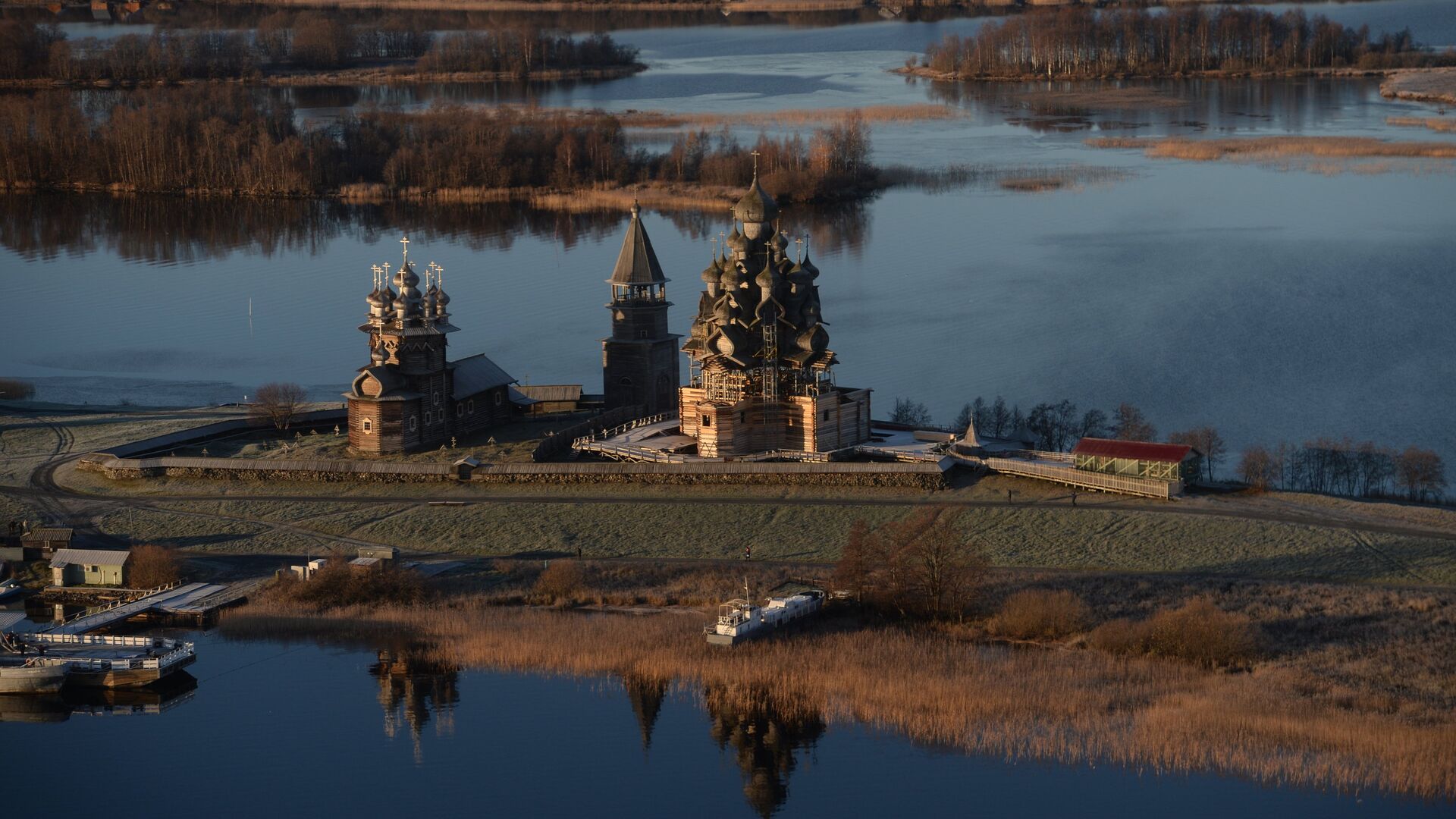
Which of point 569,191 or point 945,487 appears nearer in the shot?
point 945,487

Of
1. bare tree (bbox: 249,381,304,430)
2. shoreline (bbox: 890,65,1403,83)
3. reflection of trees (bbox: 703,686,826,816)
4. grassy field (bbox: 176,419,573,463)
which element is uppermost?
shoreline (bbox: 890,65,1403,83)

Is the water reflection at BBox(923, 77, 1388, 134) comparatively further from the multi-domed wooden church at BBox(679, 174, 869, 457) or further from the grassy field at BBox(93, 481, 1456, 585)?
the grassy field at BBox(93, 481, 1456, 585)

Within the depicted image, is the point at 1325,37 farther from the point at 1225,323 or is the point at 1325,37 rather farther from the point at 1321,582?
the point at 1321,582

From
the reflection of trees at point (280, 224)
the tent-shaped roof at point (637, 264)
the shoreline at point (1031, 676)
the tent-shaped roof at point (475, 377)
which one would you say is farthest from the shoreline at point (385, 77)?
the shoreline at point (1031, 676)

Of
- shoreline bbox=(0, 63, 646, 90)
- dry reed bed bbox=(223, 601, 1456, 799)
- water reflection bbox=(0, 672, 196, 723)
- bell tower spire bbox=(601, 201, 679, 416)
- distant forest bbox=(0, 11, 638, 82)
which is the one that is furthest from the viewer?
distant forest bbox=(0, 11, 638, 82)

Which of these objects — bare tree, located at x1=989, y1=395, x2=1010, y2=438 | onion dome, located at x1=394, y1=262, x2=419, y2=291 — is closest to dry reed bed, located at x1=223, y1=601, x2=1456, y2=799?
onion dome, located at x1=394, y1=262, x2=419, y2=291

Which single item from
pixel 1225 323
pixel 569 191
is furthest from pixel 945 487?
pixel 569 191
